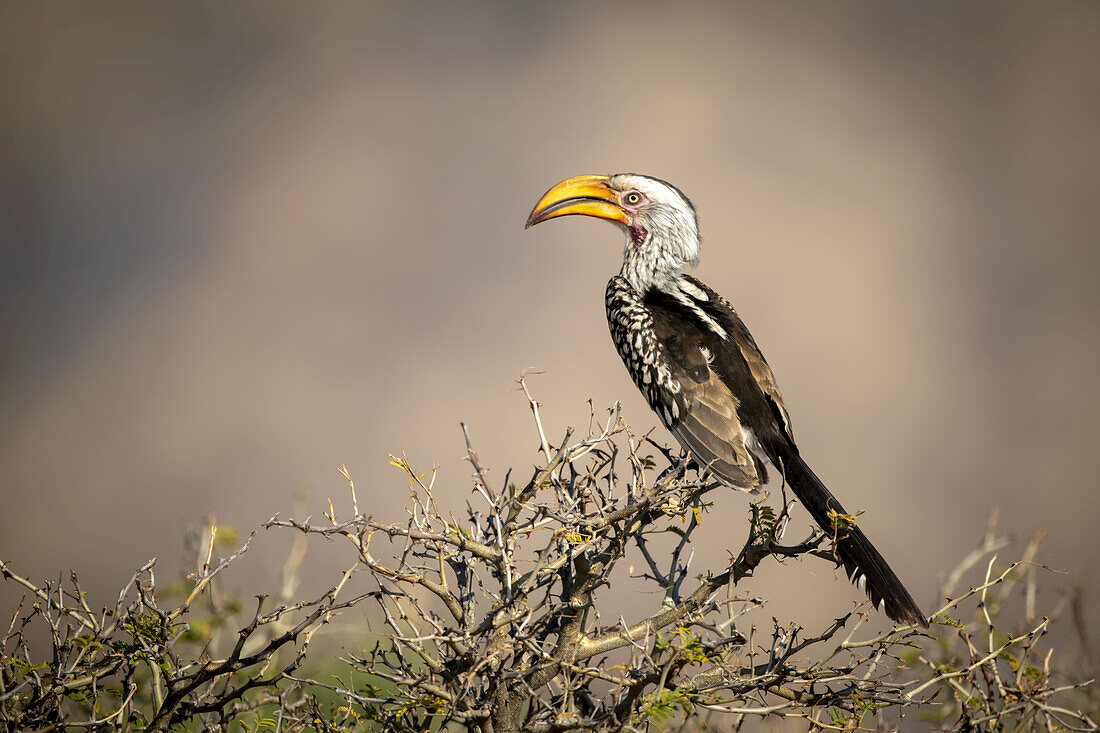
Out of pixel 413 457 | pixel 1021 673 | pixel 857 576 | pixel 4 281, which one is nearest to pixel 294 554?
Result: pixel 857 576

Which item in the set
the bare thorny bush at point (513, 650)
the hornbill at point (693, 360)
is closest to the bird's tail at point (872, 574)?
the hornbill at point (693, 360)

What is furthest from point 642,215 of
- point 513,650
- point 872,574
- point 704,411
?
point 513,650

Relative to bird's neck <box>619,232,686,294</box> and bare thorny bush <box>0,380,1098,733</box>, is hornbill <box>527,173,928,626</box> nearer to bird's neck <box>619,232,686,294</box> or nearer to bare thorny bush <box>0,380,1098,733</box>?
bird's neck <box>619,232,686,294</box>

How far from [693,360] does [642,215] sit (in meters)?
1.10

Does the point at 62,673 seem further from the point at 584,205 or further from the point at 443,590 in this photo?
the point at 584,205

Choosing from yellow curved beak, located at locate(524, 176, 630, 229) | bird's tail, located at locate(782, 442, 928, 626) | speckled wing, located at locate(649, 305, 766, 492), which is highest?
yellow curved beak, located at locate(524, 176, 630, 229)

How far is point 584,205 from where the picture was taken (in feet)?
14.9

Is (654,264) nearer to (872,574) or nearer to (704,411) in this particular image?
(704,411)

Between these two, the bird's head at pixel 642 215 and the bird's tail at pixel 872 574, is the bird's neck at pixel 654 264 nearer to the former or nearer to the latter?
the bird's head at pixel 642 215

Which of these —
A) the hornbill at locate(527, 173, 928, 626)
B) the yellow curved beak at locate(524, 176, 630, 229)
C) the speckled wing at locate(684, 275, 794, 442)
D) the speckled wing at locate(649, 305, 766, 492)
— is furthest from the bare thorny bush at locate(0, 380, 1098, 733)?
the yellow curved beak at locate(524, 176, 630, 229)

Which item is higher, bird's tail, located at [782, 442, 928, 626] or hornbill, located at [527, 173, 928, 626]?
hornbill, located at [527, 173, 928, 626]

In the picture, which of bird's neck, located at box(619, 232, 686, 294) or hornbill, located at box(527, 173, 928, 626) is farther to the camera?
bird's neck, located at box(619, 232, 686, 294)

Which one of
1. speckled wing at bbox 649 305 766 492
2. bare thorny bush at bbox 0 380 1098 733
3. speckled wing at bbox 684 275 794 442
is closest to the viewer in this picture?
bare thorny bush at bbox 0 380 1098 733

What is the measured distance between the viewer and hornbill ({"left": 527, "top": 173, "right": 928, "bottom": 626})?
3189 millimetres
